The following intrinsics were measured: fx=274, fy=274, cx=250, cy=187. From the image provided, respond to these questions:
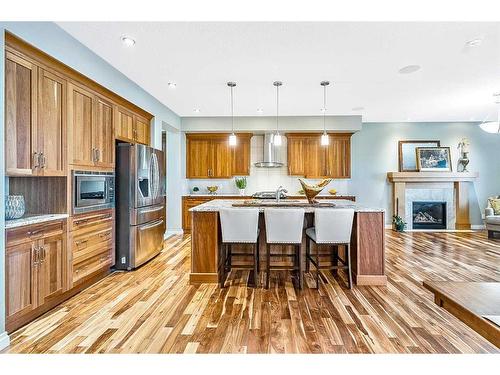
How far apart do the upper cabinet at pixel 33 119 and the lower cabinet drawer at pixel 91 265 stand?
1.00 meters

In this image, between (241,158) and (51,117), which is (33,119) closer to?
(51,117)

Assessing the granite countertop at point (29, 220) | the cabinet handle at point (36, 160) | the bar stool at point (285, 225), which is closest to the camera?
the granite countertop at point (29, 220)

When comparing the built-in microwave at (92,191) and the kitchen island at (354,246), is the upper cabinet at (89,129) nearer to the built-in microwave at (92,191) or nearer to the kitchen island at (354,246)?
the built-in microwave at (92,191)

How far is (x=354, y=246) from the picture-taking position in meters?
3.23

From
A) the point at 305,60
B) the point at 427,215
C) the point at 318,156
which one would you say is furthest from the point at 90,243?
the point at 427,215

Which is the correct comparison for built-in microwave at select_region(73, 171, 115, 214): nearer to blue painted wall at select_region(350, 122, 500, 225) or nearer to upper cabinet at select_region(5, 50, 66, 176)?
upper cabinet at select_region(5, 50, 66, 176)

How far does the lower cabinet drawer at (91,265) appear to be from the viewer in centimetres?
287

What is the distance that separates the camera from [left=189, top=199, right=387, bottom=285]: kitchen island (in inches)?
124

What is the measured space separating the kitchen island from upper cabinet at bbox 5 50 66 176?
4.82 ft

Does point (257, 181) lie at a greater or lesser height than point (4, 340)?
greater

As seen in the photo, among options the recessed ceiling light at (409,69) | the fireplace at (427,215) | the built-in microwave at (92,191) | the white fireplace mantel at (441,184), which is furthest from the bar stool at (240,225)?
the fireplace at (427,215)

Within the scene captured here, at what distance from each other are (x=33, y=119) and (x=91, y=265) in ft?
5.44

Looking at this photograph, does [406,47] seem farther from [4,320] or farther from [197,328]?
[4,320]
